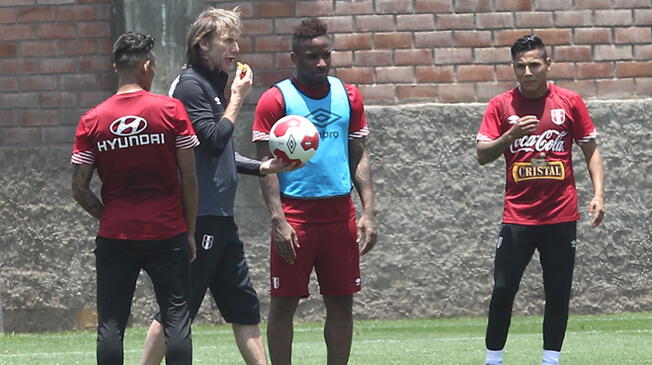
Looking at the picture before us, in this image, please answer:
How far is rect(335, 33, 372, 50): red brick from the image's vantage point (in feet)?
37.2

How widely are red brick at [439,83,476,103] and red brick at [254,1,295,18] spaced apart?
4.69 ft

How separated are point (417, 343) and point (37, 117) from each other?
389cm

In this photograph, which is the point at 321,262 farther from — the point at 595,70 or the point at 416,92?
the point at 595,70

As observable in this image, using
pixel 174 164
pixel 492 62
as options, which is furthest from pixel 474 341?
pixel 174 164

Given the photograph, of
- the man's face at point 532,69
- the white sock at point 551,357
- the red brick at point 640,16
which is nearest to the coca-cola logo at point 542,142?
the man's face at point 532,69

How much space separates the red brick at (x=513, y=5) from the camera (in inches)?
448

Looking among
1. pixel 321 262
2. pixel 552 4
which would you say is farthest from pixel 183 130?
pixel 552 4

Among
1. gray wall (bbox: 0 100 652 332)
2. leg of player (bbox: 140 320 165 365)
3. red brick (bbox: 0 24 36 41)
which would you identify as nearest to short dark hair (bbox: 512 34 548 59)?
leg of player (bbox: 140 320 165 365)

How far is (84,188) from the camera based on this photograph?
627 cm

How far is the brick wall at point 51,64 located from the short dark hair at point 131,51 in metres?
5.24

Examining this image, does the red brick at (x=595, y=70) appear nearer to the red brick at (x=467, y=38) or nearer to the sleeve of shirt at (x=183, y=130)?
the red brick at (x=467, y=38)

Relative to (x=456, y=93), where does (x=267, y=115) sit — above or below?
above

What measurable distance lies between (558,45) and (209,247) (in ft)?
18.2

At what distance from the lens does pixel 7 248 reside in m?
11.3
